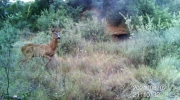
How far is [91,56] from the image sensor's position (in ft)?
28.0

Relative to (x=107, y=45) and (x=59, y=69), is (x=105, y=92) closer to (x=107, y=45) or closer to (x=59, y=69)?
(x=59, y=69)

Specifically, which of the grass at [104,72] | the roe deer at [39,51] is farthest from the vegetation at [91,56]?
the roe deer at [39,51]

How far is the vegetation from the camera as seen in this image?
5.77m

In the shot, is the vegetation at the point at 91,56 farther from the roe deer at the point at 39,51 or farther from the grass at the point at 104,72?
the roe deer at the point at 39,51

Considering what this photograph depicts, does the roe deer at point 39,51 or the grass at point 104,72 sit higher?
the roe deer at point 39,51

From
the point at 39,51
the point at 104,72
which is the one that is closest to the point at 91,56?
the point at 104,72

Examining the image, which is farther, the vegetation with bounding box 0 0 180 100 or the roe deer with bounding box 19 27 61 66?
the roe deer with bounding box 19 27 61 66

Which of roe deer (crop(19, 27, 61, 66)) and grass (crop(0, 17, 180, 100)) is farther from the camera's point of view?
roe deer (crop(19, 27, 61, 66))

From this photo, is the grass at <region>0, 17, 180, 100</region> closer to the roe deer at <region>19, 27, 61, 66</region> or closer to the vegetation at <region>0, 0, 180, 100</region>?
the vegetation at <region>0, 0, 180, 100</region>

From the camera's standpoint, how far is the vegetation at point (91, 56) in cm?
577

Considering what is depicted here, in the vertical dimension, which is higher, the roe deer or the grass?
the roe deer

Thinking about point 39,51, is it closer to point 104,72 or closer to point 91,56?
point 91,56

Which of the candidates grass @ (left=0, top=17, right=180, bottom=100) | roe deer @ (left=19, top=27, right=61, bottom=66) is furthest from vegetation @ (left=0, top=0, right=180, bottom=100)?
roe deer @ (left=19, top=27, right=61, bottom=66)

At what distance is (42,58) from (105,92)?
2.49 meters
